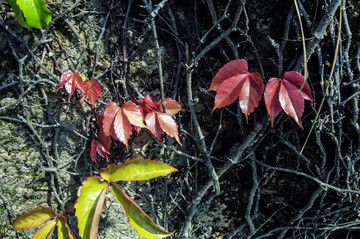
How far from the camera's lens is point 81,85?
114cm

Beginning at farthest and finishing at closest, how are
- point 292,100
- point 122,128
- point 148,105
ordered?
point 148,105 < point 122,128 < point 292,100

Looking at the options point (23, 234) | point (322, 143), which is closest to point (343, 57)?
point (322, 143)

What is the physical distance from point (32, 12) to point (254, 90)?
3.21 feet

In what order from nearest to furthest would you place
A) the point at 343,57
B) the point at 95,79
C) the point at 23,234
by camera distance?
the point at 343,57, the point at 95,79, the point at 23,234

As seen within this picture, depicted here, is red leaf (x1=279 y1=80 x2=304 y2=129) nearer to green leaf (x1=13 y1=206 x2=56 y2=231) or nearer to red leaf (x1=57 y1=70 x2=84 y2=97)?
red leaf (x1=57 y1=70 x2=84 y2=97)

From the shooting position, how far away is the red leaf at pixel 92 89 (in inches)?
45.5

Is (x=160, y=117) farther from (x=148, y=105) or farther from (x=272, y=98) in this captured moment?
(x=272, y=98)

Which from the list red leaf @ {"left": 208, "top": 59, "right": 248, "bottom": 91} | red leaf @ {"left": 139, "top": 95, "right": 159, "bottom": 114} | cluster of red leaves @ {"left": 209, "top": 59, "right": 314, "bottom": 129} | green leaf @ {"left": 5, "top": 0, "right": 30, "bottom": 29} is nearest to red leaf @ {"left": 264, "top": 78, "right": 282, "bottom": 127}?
cluster of red leaves @ {"left": 209, "top": 59, "right": 314, "bottom": 129}

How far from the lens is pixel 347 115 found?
46.1 inches

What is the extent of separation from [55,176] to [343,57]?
153cm

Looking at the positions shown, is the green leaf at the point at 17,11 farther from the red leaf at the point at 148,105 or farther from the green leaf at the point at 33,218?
the green leaf at the point at 33,218

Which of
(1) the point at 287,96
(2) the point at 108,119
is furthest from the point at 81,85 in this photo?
(1) the point at 287,96

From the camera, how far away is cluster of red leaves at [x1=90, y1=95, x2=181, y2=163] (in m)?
1.07

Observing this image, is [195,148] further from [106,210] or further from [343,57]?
[343,57]
